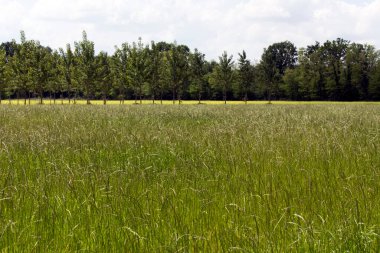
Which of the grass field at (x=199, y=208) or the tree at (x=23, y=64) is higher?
the tree at (x=23, y=64)

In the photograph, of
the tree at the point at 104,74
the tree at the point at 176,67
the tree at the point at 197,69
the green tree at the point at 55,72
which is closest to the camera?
A: the tree at the point at 104,74

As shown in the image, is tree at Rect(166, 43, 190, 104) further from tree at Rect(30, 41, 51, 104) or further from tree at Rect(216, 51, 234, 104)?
tree at Rect(30, 41, 51, 104)

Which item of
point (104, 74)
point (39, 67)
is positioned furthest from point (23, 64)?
point (104, 74)

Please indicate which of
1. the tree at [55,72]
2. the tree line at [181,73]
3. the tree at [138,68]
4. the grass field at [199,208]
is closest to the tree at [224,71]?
the tree line at [181,73]

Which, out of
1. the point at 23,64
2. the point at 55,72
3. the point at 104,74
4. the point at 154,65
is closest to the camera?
the point at 23,64

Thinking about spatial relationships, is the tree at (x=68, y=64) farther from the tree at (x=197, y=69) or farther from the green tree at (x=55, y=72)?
the tree at (x=197, y=69)

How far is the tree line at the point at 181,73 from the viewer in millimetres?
67000

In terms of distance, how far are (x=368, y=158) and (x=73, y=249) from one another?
4628 millimetres

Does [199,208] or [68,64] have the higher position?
[68,64]

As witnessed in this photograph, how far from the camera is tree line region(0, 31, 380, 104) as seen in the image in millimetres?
67000

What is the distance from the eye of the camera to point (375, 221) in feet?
10.7

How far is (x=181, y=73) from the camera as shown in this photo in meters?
73.8

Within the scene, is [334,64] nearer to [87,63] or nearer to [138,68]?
[138,68]

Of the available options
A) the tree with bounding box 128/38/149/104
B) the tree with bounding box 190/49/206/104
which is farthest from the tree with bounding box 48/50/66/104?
the tree with bounding box 190/49/206/104
